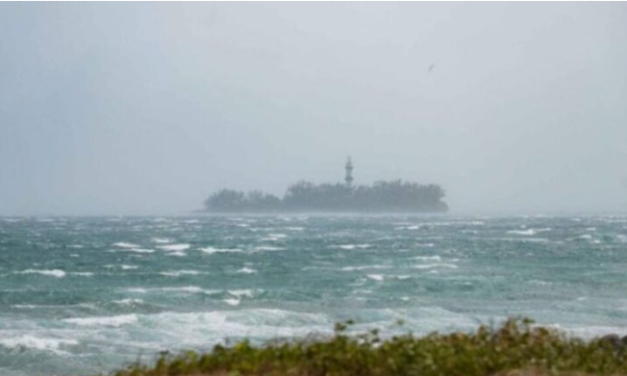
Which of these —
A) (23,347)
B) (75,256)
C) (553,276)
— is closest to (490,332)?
(23,347)

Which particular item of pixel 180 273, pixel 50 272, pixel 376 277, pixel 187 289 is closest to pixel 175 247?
pixel 50 272

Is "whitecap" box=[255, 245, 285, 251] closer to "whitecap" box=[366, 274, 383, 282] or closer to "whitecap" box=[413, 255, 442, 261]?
"whitecap" box=[413, 255, 442, 261]

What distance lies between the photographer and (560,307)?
26578 millimetres

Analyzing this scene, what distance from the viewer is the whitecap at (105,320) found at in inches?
918

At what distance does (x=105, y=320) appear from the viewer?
78.4 ft

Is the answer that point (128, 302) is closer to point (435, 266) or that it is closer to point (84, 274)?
point (84, 274)

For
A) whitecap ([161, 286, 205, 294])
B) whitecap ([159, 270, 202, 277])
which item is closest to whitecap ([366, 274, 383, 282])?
whitecap ([161, 286, 205, 294])

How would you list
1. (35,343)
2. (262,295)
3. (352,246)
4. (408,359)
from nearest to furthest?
(408,359), (35,343), (262,295), (352,246)

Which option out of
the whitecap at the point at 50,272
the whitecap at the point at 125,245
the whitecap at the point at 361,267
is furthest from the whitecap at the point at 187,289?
the whitecap at the point at 125,245

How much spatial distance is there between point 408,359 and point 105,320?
17.2m

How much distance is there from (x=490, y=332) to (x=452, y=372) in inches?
67.6

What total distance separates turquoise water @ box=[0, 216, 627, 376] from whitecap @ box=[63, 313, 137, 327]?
50 millimetres

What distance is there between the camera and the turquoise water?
2088cm

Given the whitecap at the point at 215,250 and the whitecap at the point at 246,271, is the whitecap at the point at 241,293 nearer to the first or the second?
the whitecap at the point at 246,271
